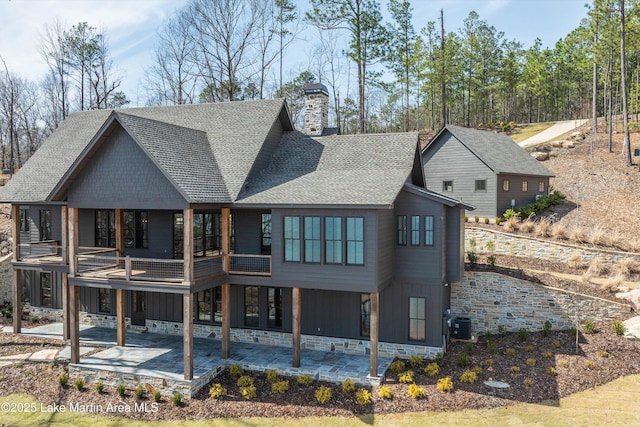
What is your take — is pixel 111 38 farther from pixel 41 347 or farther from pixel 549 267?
pixel 549 267

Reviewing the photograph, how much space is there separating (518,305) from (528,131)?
41.4 m

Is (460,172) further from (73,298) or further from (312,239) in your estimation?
(73,298)

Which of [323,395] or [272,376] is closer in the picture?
[323,395]

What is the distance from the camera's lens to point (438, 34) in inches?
1709

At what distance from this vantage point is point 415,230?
15.2m

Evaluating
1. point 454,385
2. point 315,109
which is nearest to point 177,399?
point 454,385

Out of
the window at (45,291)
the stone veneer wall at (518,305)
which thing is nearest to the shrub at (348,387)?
the stone veneer wall at (518,305)

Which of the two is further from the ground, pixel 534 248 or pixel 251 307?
pixel 534 248

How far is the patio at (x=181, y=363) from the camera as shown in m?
13.5

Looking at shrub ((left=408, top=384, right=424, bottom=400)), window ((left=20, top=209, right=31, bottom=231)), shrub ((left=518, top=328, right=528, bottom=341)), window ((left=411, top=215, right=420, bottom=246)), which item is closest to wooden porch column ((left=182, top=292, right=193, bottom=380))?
shrub ((left=408, top=384, right=424, bottom=400))

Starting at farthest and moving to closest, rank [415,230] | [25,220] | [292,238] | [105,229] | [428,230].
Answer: [25,220], [105,229], [415,230], [428,230], [292,238]

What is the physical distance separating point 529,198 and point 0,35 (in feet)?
91.1

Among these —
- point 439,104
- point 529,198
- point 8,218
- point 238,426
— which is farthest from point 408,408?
point 439,104

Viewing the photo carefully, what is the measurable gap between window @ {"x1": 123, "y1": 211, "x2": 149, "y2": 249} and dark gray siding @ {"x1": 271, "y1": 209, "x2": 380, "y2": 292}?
255 inches
